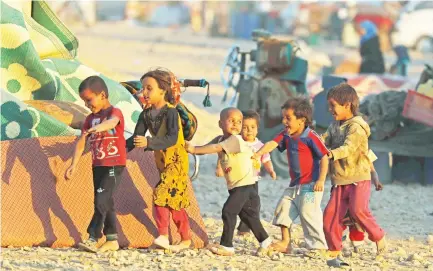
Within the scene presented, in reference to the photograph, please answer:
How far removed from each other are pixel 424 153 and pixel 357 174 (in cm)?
470

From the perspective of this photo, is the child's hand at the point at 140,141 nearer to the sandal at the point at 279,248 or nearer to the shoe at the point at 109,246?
the shoe at the point at 109,246

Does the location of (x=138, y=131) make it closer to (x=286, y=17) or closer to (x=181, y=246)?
(x=181, y=246)

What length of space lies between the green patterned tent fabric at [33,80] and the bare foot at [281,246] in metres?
1.64

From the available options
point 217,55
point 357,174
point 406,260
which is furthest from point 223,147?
point 217,55

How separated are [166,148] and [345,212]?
4.53 feet

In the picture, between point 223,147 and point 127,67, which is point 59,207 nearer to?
point 223,147

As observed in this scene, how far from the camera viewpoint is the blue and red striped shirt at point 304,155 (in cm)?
782

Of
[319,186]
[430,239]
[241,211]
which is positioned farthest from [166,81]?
[430,239]

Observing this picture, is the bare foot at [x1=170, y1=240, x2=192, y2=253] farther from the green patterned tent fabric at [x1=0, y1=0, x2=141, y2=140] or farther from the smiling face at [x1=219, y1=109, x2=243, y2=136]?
the green patterned tent fabric at [x1=0, y1=0, x2=141, y2=140]

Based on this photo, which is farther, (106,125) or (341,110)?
(341,110)

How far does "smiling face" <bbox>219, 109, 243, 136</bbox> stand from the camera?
7.81 metres

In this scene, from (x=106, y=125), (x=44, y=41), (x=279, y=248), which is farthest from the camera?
(x=44, y=41)

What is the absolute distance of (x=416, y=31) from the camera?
156 ft

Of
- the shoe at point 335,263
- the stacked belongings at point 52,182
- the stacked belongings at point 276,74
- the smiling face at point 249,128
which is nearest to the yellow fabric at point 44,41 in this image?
the stacked belongings at point 52,182
